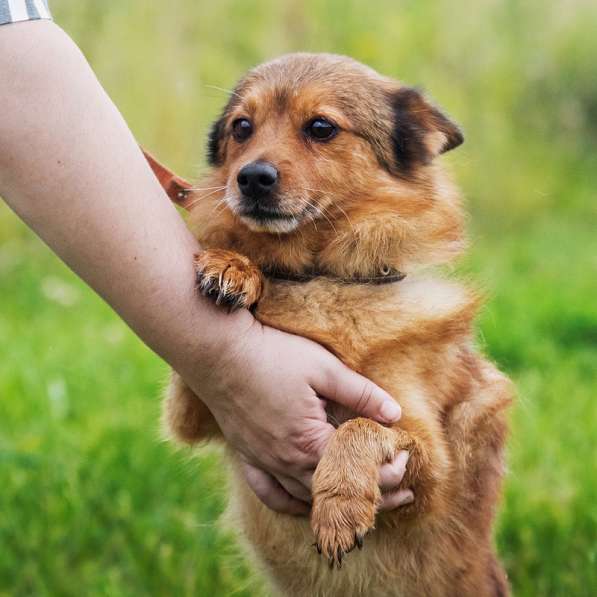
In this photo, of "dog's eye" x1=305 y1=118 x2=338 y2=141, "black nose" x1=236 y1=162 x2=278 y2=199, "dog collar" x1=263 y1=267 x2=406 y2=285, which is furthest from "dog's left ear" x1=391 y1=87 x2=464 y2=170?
"black nose" x1=236 y1=162 x2=278 y2=199

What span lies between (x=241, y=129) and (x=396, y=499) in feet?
3.73

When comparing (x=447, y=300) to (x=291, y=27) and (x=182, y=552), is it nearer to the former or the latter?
(x=182, y=552)

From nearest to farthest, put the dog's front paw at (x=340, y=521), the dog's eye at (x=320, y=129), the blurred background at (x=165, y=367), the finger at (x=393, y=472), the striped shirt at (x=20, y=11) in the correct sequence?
the striped shirt at (x=20, y=11) < the dog's front paw at (x=340, y=521) < the finger at (x=393, y=472) < the dog's eye at (x=320, y=129) < the blurred background at (x=165, y=367)

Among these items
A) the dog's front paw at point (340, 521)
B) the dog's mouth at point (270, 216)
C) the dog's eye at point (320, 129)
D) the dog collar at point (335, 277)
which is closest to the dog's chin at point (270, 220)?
the dog's mouth at point (270, 216)

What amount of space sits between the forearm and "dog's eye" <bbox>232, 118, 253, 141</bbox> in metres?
0.57

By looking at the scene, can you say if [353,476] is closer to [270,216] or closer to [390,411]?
[390,411]

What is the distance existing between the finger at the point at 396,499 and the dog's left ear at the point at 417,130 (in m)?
0.94

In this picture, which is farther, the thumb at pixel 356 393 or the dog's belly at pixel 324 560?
the dog's belly at pixel 324 560

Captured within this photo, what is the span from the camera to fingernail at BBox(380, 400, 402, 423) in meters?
2.29

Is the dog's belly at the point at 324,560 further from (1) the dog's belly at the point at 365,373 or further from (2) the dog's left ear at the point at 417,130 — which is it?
(2) the dog's left ear at the point at 417,130

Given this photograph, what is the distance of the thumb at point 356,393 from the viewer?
2.27 meters

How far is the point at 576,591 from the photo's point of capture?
10.2 ft

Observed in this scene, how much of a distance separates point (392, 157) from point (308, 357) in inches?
30.4

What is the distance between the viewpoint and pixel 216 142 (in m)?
2.99
